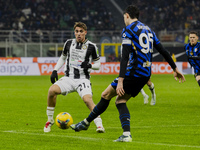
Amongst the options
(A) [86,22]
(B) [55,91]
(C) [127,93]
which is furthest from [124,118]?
(A) [86,22]

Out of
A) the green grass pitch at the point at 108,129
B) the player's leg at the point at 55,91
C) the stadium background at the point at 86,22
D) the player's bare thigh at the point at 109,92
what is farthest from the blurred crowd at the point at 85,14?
the player's bare thigh at the point at 109,92

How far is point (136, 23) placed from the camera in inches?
251

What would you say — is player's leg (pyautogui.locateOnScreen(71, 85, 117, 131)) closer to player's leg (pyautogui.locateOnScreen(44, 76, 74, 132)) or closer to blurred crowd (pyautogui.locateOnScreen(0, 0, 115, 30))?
player's leg (pyautogui.locateOnScreen(44, 76, 74, 132))

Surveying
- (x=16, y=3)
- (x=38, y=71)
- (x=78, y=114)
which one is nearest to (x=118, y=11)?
(x=16, y=3)

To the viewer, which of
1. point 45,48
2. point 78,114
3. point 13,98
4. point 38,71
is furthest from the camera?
point 45,48

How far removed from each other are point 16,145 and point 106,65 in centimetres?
2558

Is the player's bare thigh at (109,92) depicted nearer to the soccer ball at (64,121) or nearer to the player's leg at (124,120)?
the player's leg at (124,120)

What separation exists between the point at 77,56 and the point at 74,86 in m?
0.60

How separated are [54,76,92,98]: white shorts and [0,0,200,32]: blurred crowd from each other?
2989cm

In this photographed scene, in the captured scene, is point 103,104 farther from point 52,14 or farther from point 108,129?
point 52,14

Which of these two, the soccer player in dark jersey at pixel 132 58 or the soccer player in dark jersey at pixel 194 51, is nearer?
the soccer player in dark jersey at pixel 132 58

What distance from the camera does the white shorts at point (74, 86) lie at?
25.9ft

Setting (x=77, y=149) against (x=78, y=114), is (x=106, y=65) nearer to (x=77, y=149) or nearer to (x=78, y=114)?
(x=78, y=114)

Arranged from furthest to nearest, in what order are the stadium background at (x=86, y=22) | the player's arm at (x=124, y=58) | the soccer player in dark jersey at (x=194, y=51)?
the stadium background at (x=86, y=22), the soccer player in dark jersey at (x=194, y=51), the player's arm at (x=124, y=58)
